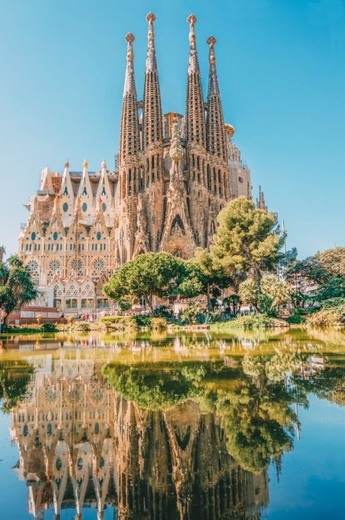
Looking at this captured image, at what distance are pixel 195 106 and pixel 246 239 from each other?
93.4 ft

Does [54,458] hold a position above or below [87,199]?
below

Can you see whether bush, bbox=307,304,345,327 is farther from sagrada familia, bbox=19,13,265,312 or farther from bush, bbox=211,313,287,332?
sagrada familia, bbox=19,13,265,312

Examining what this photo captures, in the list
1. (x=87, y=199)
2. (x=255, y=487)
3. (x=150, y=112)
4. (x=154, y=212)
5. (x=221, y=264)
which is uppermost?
(x=150, y=112)

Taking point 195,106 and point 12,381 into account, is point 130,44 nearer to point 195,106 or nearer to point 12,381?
point 195,106

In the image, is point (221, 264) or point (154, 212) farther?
point (154, 212)

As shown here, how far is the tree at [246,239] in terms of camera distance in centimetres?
3453

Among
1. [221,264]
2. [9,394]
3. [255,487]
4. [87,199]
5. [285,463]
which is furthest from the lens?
[87,199]

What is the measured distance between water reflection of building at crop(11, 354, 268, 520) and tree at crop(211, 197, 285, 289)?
95.4 feet

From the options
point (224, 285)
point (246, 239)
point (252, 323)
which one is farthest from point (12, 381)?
point (224, 285)

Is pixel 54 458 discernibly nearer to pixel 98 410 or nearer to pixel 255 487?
pixel 98 410

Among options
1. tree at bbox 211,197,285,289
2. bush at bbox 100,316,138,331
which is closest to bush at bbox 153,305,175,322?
bush at bbox 100,316,138,331

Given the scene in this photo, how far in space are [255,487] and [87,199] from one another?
229 ft

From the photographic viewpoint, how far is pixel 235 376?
8.67 m

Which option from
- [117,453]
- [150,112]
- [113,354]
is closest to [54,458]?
[117,453]
